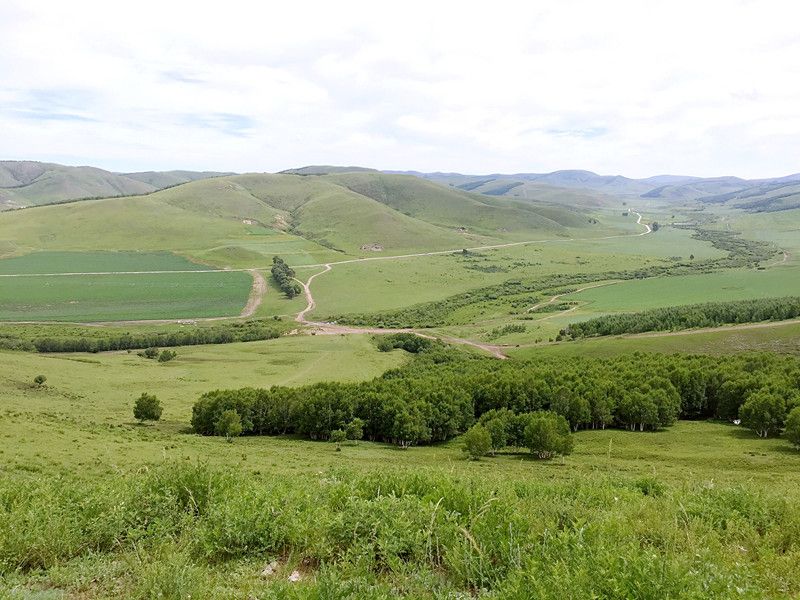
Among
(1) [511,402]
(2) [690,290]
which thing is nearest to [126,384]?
(1) [511,402]

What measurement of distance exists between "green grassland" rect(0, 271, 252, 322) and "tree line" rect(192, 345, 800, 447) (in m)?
83.3

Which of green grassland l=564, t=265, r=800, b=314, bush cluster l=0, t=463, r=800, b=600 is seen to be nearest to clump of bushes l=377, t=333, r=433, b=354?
green grassland l=564, t=265, r=800, b=314

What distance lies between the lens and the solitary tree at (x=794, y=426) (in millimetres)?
47938

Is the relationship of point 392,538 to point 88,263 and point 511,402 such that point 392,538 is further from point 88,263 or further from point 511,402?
point 88,263

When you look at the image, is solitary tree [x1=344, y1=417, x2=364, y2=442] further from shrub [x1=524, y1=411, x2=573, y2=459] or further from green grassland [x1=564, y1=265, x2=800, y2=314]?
green grassland [x1=564, y1=265, x2=800, y2=314]

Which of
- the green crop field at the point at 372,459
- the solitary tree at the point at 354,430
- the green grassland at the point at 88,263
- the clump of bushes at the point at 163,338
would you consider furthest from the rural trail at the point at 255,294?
the solitary tree at the point at 354,430

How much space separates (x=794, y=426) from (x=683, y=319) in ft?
209

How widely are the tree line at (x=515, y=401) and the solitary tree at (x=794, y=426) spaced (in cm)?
395

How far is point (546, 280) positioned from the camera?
187 meters

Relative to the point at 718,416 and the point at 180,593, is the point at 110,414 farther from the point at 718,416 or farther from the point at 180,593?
the point at 718,416

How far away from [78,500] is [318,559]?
21.4 ft

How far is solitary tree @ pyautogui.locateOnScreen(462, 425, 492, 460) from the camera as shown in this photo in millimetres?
49625

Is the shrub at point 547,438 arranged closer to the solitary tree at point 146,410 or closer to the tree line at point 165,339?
the solitary tree at point 146,410

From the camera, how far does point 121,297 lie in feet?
474
